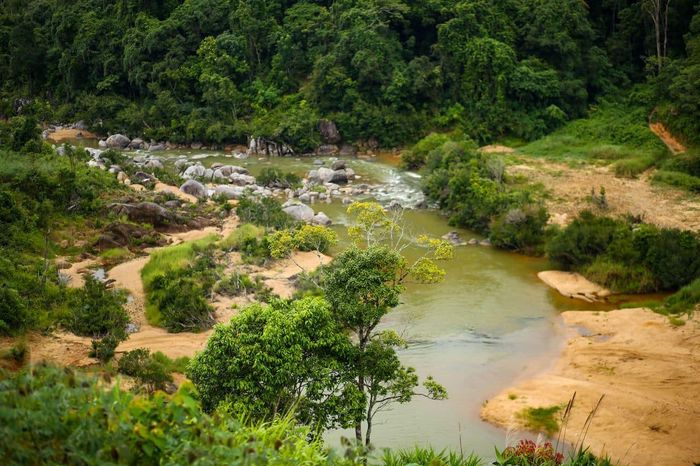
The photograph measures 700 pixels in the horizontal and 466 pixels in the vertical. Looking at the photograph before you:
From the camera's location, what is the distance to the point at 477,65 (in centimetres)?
4281

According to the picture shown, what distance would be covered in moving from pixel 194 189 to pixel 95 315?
15563 millimetres

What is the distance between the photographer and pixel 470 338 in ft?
63.7

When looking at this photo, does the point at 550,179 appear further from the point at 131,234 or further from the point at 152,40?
the point at 152,40

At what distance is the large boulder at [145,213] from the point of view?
2734cm

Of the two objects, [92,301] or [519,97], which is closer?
[92,301]

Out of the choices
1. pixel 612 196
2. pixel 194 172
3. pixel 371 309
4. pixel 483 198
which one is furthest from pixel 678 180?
pixel 194 172

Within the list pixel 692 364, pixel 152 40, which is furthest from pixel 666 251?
pixel 152 40

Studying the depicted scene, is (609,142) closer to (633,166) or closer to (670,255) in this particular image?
(633,166)

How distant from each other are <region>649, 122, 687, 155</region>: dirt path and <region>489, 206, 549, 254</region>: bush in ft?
43.5

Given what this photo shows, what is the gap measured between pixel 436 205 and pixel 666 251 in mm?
12454

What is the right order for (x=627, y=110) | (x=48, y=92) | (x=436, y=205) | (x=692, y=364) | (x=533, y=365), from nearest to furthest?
(x=692, y=364)
(x=533, y=365)
(x=436, y=205)
(x=627, y=110)
(x=48, y=92)

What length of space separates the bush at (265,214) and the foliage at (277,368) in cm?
1493

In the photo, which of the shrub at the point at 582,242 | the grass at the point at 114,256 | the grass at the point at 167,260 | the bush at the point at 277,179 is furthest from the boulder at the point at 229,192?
the shrub at the point at 582,242

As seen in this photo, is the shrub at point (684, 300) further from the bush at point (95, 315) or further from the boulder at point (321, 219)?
the bush at point (95, 315)
